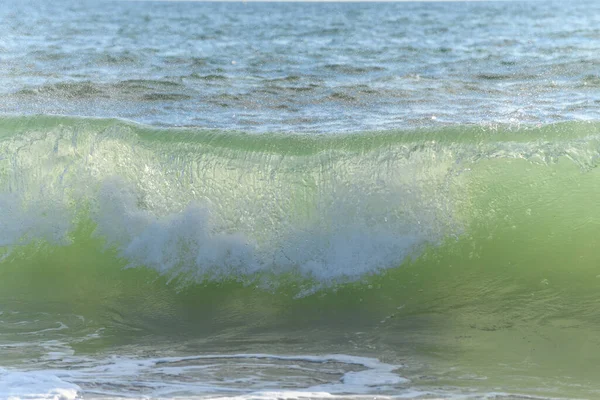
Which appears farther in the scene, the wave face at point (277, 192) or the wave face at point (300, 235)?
the wave face at point (277, 192)

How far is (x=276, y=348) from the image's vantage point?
454 centimetres

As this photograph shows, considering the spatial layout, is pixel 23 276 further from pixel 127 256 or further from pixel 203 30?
pixel 203 30

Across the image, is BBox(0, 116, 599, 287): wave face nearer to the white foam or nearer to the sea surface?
the sea surface

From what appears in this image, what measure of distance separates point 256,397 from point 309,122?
552cm

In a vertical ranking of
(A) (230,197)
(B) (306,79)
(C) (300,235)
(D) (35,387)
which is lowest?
(D) (35,387)

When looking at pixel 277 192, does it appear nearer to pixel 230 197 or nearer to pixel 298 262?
pixel 230 197

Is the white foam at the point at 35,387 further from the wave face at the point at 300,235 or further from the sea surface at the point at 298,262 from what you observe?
the wave face at the point at 300,235

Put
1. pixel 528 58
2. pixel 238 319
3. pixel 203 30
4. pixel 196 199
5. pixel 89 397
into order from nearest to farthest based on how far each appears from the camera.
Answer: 1. pixel 89 397
2. pixel 238 319
3. pixel 196 199
4. pixel 528 58
5. pixel 203 30

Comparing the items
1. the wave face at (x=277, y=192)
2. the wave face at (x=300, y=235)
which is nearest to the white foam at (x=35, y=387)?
the wave face at (x=300, y=235)

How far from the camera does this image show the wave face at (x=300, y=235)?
16.3 feet

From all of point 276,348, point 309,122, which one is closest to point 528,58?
point 309,122

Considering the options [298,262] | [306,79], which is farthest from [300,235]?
[306,79]

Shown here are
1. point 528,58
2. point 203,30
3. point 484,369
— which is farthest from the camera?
point 203,30

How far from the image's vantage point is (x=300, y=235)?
5547 millimetres
